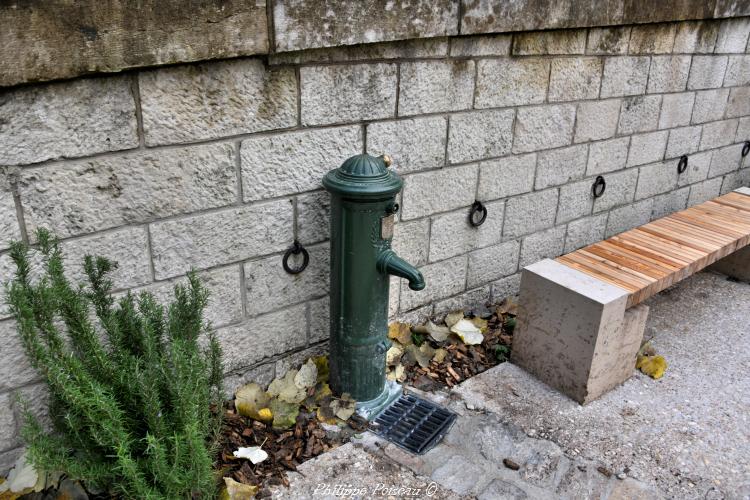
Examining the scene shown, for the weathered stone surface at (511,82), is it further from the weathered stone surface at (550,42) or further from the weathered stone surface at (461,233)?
the weathered stone surface at (461,233)

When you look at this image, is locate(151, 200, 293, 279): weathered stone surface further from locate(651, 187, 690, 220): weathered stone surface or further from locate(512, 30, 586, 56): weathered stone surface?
locate(651, 187, 690, 220): weathered stone surface

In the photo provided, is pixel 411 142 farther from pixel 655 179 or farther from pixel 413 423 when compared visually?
pixel 655 179

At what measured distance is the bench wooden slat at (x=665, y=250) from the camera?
3404mm

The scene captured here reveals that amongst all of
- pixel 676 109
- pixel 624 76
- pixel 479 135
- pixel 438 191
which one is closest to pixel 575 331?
pixel 438 191

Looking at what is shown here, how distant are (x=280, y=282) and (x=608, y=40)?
272cm

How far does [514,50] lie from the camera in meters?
3.52

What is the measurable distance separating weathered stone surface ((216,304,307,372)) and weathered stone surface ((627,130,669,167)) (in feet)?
9.74

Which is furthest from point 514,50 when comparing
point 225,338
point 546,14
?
point 225,338

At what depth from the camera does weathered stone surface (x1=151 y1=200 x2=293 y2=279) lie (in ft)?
8.52

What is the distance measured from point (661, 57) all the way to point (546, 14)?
58.9 inches

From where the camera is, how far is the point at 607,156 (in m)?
4.44

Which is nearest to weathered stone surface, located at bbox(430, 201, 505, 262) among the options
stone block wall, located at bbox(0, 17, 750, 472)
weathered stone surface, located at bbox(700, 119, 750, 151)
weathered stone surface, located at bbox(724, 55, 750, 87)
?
stone block wall, located at bbox(0, 17, 750, 472)

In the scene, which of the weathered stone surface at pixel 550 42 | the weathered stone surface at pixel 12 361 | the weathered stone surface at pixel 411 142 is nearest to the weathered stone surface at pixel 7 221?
the weathered stone surface at pixel 12 361

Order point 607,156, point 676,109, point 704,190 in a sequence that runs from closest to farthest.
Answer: point 607,156 → point 676,109 → point 704,190
